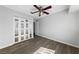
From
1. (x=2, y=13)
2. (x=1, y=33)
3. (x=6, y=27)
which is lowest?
(x=1, y=33)

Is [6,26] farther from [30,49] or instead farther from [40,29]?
[40,29]

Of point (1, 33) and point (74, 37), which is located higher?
point (1, 33)

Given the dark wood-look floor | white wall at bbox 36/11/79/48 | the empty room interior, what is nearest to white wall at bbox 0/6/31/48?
the empty room interior

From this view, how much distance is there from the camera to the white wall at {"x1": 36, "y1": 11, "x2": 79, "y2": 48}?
22.6 ft

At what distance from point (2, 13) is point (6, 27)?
82 cm

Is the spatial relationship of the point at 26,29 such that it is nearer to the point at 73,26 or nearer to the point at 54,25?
the point at 54,25

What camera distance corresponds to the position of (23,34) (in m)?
6.69

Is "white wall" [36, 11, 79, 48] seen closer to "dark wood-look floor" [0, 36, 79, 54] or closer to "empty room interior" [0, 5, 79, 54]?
"empty room interior" [0, 5, 79, 54]

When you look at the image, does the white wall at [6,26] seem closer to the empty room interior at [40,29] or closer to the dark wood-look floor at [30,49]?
the empty room interior at [40,29]

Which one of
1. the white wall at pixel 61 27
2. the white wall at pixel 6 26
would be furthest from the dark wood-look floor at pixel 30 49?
the white wall at pixel 61 27

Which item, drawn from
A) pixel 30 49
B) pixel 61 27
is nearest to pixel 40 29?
pixel 61 27

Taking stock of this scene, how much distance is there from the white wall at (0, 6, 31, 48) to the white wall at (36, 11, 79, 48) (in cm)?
424

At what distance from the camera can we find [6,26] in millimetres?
4656
